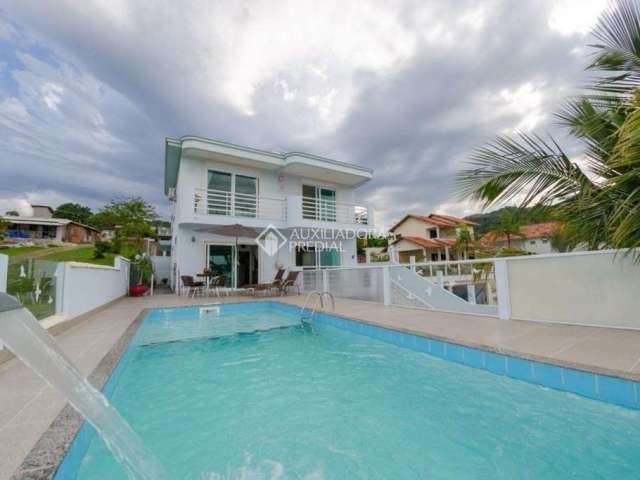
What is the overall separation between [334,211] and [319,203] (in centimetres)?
101

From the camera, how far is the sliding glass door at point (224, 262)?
13.2 metres

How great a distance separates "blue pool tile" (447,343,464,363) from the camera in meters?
4.08

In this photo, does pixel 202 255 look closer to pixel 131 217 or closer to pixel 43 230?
pixel 131 217

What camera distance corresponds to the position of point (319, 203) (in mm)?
15344

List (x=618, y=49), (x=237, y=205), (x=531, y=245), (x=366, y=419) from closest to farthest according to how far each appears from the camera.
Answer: (x=366, y=419)
(x=618, y=49)
(x=237, y=205)
(x=531, y=245)

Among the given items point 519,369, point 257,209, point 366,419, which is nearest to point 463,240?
point 257,209

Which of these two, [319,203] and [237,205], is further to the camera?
[319,203]

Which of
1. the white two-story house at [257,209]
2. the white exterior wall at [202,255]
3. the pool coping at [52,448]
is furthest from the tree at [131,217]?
the pool coping at [52,448]

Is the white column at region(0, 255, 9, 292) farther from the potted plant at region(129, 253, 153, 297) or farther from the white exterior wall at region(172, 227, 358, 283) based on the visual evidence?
the potted plant at region(129, 253, 153, 297)

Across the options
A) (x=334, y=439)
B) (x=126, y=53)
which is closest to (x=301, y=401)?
(x=334, y=439)

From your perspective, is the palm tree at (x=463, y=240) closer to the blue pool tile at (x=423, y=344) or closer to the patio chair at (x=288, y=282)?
the patio chair at (x=288, y=282)

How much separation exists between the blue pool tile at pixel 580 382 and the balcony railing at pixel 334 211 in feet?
40.3

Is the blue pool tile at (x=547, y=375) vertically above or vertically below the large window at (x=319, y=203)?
below

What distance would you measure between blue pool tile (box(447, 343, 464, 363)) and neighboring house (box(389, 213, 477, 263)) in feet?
78.9
